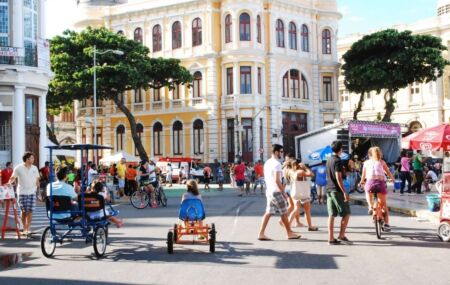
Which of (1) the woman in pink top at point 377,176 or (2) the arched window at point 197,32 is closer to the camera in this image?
(1) the woman in pink top at point 377,176

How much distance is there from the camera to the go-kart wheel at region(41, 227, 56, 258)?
11805mm

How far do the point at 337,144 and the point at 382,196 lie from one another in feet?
6.62

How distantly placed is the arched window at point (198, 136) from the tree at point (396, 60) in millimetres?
12750

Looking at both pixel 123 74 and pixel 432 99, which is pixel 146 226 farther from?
pixel 432 99

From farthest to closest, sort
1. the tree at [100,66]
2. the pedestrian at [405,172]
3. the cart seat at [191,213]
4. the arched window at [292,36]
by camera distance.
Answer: the arched window at [292,36], the tree at [100,66], the pedestrian at [405,172], the cart seat at [191,213]

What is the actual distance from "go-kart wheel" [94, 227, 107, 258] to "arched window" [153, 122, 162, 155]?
46263mm

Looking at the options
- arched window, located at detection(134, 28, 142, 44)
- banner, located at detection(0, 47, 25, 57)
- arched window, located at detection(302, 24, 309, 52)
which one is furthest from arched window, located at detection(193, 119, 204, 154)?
banner, located at detection(0, 47, 25, 57)

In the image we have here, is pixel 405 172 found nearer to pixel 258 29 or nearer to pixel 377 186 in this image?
pixel 377 186

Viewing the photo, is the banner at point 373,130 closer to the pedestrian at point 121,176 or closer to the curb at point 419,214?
the pedestrian at point 121,176

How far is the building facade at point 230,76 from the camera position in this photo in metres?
53.6

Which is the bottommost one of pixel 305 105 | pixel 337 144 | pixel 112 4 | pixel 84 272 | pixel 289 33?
pixel 84 272

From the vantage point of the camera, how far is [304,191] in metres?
16.0

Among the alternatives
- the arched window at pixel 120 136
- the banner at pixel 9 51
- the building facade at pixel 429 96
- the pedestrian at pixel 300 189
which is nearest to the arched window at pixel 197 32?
the arched window at pixel 120 136

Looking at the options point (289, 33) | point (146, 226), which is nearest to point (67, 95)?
point (289, 33)
